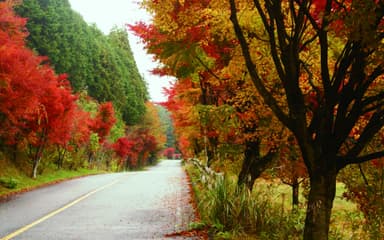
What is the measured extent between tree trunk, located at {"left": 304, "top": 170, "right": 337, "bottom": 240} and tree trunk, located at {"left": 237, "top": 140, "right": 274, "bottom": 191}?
6.84m

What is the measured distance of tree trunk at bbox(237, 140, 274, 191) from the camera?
45.9ft

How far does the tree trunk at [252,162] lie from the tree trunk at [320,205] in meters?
6.84

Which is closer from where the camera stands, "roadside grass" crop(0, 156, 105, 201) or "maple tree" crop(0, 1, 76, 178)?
"maple tree" crop(0, 1, 76, 178)

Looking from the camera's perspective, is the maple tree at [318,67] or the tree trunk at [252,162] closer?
the maple tree at [318,67]

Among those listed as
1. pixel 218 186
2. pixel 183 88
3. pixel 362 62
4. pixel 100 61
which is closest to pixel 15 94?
pixel 183 88

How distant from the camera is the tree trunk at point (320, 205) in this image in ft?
21.4

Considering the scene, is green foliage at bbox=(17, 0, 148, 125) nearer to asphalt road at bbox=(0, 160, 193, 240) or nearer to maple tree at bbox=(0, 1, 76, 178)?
maple tree at bbox=(0, 1, 76, 178)

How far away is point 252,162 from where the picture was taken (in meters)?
14.4

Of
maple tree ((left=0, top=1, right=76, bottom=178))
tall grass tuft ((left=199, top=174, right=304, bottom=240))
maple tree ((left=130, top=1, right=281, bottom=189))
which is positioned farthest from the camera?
maple tree ((left=0, top=1, right=76, bottom=178))

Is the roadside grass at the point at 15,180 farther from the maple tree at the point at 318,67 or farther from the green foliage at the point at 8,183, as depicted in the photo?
the maple tree at the point at 318,67

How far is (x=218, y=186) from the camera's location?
9.96 meters

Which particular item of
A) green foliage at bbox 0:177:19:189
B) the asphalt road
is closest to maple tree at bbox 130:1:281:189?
the asphalt road

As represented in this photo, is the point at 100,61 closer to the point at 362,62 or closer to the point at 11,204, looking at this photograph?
the point at 11,204

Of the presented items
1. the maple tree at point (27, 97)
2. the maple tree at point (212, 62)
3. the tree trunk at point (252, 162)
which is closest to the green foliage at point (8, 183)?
the maple tree at point (27, 97)
